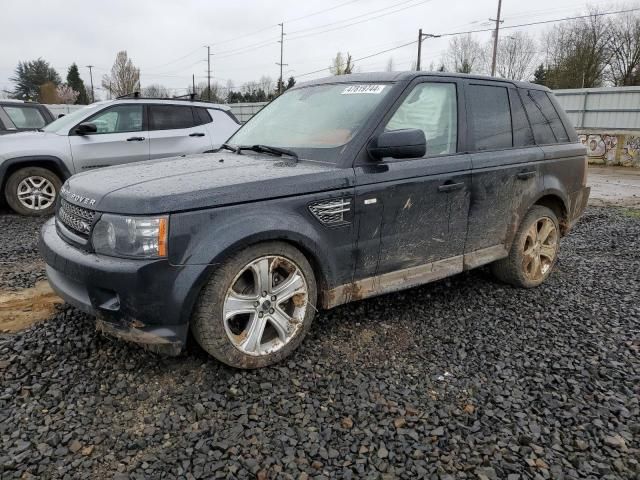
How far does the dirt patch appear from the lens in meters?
3.58

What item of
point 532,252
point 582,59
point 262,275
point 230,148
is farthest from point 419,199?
point 582,59

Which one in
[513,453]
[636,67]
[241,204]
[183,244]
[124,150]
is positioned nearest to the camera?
[513,453]

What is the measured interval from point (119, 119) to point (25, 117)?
99.5 inches

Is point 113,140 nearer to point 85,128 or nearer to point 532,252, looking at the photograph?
point 85,128

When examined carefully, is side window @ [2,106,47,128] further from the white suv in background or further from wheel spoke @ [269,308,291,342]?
wheel spoke @ [269,308,291,342]

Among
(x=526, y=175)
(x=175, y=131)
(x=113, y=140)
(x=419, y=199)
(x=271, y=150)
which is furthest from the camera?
(x=175, y=131)

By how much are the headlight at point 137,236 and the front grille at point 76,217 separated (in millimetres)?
214

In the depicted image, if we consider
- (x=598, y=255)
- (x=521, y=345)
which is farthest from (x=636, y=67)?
(x=521, y=345)

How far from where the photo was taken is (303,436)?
2410mm

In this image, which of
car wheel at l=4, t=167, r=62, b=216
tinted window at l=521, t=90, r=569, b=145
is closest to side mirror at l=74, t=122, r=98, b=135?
car wheel at l=4, t=167, r=62, b=216

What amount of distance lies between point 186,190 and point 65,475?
4.71ft

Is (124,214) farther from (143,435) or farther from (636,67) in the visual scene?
(636,67)

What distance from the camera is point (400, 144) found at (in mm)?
3082

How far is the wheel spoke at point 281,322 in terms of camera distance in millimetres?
2961
